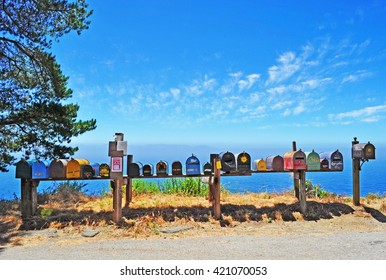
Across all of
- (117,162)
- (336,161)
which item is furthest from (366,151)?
(117,162)

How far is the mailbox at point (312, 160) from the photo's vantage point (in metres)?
7.75

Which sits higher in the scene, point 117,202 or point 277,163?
point 277,163

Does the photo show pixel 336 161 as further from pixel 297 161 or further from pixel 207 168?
pixel 207 168

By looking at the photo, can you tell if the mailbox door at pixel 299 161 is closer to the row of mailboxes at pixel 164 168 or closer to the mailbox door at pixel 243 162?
the mailbox door at pixel 243 162

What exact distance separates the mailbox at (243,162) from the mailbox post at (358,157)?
9.91ft

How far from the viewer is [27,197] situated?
24.3ft

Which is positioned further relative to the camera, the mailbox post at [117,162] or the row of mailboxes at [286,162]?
the row of mailboxes at [286,162]

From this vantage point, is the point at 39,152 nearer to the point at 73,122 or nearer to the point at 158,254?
the point at 73,122

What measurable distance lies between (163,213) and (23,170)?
337cm

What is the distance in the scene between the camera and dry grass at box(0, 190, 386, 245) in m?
6.54

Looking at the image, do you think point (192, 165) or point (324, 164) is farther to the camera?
point (324, 164)

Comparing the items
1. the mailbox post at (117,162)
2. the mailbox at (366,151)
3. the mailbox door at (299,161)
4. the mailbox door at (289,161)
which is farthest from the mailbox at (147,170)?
the mailbox at (366,151)

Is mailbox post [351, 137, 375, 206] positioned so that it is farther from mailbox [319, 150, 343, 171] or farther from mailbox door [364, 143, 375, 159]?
mailbox [319, 150, 343, 171]

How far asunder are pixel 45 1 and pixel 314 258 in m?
8.47
